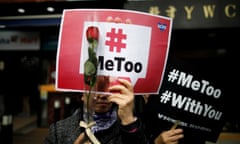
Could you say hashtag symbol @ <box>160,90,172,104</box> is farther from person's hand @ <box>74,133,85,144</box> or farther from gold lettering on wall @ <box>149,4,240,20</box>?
gold lettering on wall @ <box>149,4,240,20</box>

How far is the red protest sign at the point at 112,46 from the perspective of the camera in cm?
111

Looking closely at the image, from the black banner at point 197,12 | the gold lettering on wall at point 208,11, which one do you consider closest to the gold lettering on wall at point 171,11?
the black banner at point 197,12

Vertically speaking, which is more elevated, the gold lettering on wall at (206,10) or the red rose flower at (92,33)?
the gold lettering on wall at (206,10)

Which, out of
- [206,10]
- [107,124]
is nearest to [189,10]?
[206,10]

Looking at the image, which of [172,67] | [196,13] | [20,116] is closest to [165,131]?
[172,67]

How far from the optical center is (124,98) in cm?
104

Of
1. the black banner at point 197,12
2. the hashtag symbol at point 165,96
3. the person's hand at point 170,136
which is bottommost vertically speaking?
the person's hand at point 170,136

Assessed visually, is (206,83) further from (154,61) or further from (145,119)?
(154,61)

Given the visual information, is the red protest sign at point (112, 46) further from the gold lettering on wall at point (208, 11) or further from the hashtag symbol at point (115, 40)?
the gold lettering on wall at point (208, 11)

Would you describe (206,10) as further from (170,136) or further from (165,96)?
(170,136)

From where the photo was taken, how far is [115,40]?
1.11m

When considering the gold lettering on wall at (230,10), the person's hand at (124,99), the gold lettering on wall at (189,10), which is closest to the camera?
the person's hand at (124,99)

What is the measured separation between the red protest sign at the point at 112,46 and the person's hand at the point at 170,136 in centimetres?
49

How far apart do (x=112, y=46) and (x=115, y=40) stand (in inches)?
1.2
